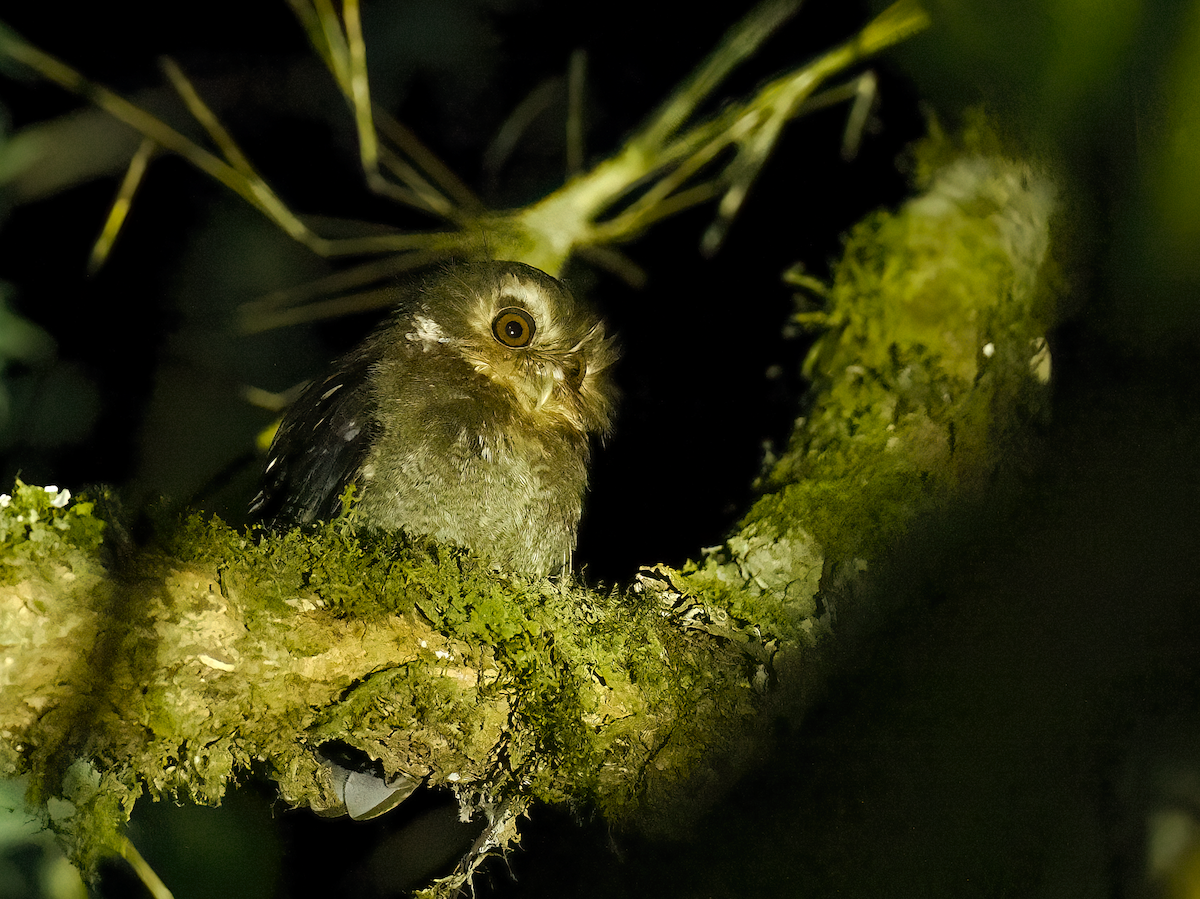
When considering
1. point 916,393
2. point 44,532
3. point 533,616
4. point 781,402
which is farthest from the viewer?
point 781,402

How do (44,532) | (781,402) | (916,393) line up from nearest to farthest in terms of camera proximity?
(44,532), (916,393), (781,402)

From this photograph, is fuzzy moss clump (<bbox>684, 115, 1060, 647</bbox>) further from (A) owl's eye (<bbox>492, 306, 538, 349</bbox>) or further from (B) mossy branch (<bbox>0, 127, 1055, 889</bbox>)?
(A) owl's eye (<bbox>492, 306, 538, 349</bbox>)

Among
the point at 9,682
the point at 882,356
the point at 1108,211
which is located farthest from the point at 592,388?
the point at 9,682

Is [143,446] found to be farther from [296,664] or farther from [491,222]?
[296,664]

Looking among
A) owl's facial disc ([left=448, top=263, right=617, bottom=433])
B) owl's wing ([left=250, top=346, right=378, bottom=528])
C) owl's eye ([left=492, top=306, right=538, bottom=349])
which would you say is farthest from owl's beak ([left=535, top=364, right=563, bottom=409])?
→ owl's wing ([left=250, top=346, right=378, bottom=528])

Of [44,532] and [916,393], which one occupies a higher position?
[916,393]

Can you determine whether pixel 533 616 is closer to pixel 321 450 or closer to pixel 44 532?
pixel 44 532

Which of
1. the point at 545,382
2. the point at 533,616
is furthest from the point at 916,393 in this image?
the point at 545,382
